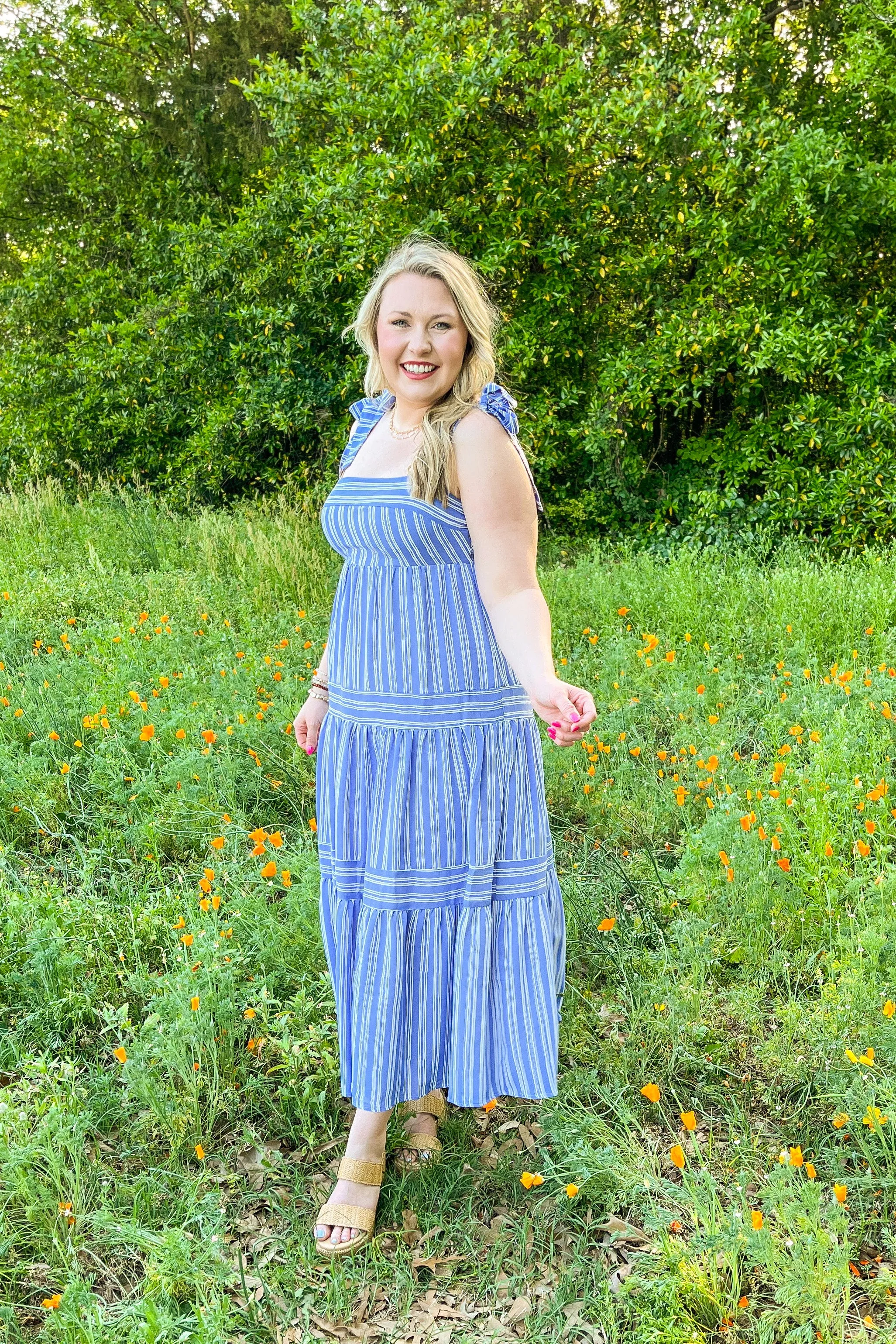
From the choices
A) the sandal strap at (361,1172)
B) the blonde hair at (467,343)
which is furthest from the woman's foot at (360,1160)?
the blonde hair at (467,343)

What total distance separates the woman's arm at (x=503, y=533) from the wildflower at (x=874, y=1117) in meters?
1.09

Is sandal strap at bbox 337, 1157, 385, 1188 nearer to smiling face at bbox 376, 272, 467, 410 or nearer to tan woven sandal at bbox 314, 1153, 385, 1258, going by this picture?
tan woven sandal at bbox 314, 1153, 385, 1258

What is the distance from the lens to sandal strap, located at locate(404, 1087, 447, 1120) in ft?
8.00

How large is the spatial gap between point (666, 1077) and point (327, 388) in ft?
22.8

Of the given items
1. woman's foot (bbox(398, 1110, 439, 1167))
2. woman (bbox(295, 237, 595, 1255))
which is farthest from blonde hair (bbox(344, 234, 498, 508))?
woman's foot (bbox(398, 1110, 439, 1167))

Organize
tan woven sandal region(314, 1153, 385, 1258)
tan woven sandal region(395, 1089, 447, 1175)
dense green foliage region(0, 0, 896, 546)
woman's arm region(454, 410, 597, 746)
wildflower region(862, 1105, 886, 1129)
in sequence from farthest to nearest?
dense green foliage region(0, 0, 896, 546) → tan woven sandal region(395, 1089, 447, 1175) → tan woven sandal region(314, 1153, 385, 1258) → wildflower region(862, 1105, 886, 1129) → woman's arm region(454, 410, 597, 746)

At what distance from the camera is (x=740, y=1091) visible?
7.94ft

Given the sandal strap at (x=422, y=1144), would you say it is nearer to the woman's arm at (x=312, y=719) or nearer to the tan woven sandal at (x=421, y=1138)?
the tan woven sandal at (x=421, y=1138)

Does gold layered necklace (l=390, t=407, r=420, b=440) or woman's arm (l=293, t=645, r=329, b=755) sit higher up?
gold layered necklace (l=390, t=407, r=420, b=440)

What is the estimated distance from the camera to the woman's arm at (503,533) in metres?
1.90

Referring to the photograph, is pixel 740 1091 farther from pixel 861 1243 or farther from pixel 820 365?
pixel 820 365

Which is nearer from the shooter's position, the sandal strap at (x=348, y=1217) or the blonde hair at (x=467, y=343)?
the blonde hair at (x=467, y=343)

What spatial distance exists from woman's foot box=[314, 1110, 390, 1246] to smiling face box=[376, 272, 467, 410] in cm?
155

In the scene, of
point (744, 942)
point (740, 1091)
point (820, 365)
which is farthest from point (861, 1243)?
point (820, 365)
